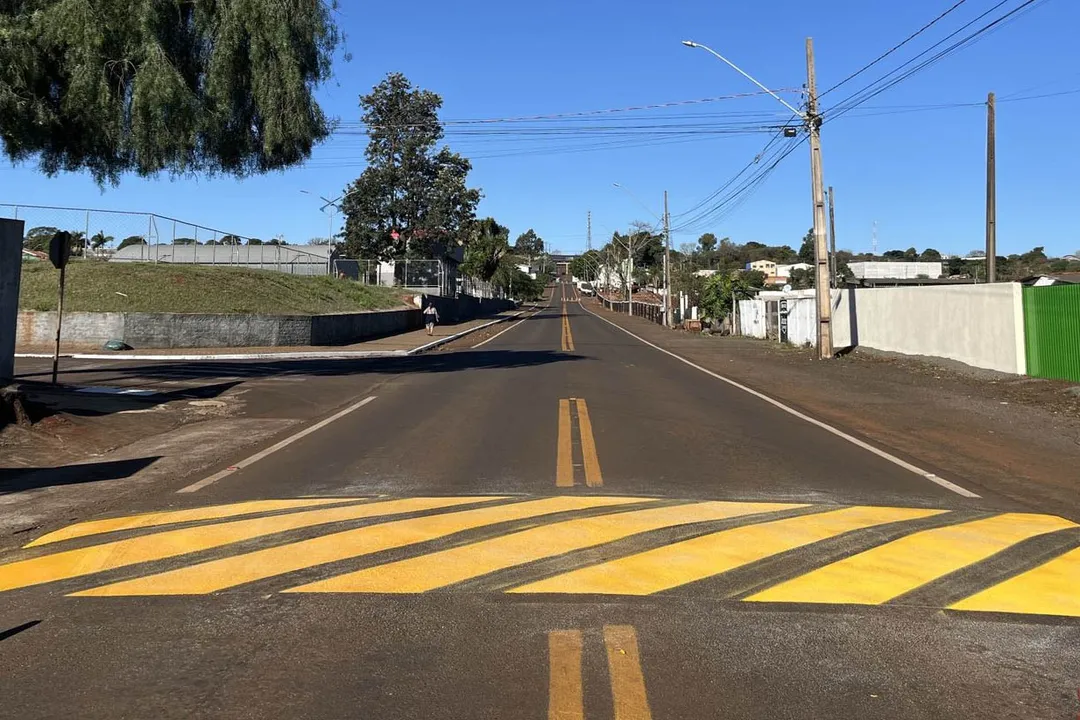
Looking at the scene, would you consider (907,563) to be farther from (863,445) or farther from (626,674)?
(863,445)

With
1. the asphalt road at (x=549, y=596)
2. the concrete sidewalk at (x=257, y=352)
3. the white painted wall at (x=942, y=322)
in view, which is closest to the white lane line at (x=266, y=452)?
the asphalt road at (x=549, y=596)

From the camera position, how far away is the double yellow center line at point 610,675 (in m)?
3.74

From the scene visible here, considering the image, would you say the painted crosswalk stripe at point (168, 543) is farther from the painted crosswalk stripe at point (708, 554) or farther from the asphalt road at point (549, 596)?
the painted crosswalk stripe at point (708, 554)

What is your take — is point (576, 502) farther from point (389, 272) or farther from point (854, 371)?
point (389, 272)

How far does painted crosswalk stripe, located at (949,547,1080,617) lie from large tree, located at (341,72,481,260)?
60220mm

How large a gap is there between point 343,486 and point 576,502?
235 centimetres

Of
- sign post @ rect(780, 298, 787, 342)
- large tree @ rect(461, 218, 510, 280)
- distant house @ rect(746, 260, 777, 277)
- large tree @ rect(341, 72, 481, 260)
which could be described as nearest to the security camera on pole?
sign post @ rect(780, 298, 787, 342)

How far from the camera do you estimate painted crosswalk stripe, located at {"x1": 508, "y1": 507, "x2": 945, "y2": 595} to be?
5.35 meters

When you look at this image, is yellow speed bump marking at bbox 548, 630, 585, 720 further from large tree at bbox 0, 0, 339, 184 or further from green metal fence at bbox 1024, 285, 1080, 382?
green metal fence at bbox 1024, 285, 1080, 382

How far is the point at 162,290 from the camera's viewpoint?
3259 centimetres

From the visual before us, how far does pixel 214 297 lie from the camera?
109ft

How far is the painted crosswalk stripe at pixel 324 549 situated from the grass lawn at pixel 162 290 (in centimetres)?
2703

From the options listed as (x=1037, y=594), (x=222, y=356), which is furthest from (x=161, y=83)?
(x=222, y=356)

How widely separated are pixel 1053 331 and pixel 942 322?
5.24 metres
